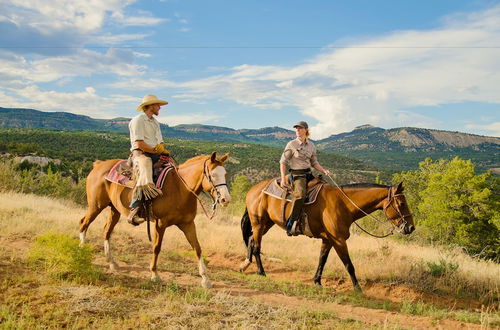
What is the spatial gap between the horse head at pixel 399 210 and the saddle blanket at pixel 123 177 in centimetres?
468

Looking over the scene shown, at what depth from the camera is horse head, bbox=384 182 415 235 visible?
7.40 m

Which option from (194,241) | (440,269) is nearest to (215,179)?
(194,241)

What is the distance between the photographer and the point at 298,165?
8.09m

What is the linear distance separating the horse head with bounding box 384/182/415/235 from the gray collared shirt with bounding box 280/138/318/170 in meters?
1.82

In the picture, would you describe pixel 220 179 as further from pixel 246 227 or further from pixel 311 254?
pixel 311 254

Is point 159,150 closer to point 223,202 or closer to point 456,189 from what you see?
point 223,202

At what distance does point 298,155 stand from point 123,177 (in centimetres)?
385

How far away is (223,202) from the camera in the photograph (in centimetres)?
585

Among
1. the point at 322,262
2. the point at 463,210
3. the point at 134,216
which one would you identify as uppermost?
the point at 134,216

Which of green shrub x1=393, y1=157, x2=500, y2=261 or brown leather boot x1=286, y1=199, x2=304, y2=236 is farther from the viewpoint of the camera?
Answer: green shrub x1=393, y1=157, x2=500, y2=261

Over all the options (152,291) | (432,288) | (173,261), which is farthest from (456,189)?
(152,291)

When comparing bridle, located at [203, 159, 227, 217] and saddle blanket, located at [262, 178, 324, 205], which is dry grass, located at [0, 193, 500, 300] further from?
bridle, located at [203, 159, 227, 217]

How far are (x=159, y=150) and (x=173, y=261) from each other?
10.7 feet

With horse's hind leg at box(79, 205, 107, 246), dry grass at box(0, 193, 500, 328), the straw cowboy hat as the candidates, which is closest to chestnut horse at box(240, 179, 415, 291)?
dry grass at box(0, 193, 500, 328)
